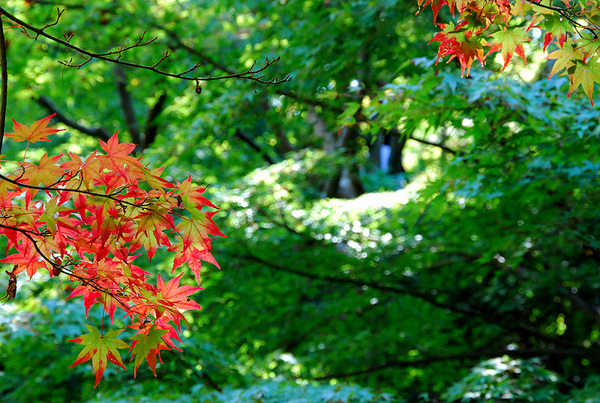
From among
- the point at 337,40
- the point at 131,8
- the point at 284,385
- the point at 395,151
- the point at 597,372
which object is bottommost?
the point at 597,372

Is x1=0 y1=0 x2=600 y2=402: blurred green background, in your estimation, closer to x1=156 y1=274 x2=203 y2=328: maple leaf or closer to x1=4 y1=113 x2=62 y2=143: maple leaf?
x1=156 y1=274 x2=203 y2=328: maple leaf

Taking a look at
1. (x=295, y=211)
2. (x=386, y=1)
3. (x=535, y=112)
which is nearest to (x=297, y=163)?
(x=295, y=211)

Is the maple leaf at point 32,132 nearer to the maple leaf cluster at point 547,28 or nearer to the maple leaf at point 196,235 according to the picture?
the maple leaf at point 196,235

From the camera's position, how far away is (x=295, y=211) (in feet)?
15.7

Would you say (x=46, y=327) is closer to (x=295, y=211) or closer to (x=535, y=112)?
(x=295, y=211)

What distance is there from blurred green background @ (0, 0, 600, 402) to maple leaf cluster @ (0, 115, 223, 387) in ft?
5.31

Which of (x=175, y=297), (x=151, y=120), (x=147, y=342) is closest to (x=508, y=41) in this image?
(x=175, y=297)

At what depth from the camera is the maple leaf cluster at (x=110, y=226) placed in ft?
4.04

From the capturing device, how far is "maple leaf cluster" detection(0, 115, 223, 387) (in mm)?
1232

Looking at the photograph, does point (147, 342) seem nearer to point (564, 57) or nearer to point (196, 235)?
point (196, 235)

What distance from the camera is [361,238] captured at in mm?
4672

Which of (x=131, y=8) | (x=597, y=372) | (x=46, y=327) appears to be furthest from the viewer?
(x=131, y=8)

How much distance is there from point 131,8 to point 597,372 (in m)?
7.00

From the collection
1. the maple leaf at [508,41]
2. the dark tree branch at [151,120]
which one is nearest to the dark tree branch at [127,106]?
the dark tree branch at [151,120]
